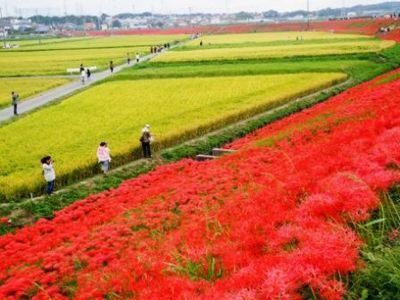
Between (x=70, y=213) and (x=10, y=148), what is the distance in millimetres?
8546

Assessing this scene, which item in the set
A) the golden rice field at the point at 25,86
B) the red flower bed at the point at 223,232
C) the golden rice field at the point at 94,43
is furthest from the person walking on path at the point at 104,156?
the golden rice field at the point at 94,43

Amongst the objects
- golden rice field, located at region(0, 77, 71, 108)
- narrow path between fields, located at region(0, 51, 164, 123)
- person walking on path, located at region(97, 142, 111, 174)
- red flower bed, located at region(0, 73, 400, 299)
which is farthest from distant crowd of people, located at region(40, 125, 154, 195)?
golden rice field, located at region(0, 77, 71, 108)

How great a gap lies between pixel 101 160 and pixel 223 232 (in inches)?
382

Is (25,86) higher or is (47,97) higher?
(25,86)

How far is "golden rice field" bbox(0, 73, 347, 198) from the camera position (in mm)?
18931

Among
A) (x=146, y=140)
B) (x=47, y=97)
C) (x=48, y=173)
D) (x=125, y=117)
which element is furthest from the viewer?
(x=47, y=97)

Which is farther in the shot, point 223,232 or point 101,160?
point 101,160

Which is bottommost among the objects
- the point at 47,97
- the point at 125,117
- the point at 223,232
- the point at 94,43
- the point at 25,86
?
the point at 125,117

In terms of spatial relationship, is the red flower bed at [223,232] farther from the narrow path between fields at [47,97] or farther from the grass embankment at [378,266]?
the narrow path between fields at [47,97]

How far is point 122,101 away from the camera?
1308 inches

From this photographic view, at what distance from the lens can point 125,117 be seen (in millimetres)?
27531

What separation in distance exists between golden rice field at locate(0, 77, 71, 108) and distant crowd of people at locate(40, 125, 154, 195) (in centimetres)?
1832

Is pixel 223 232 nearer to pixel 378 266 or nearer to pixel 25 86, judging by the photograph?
pixel 378 266

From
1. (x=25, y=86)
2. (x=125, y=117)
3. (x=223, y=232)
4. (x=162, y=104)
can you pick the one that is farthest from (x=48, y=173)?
(x=25, y=86)
